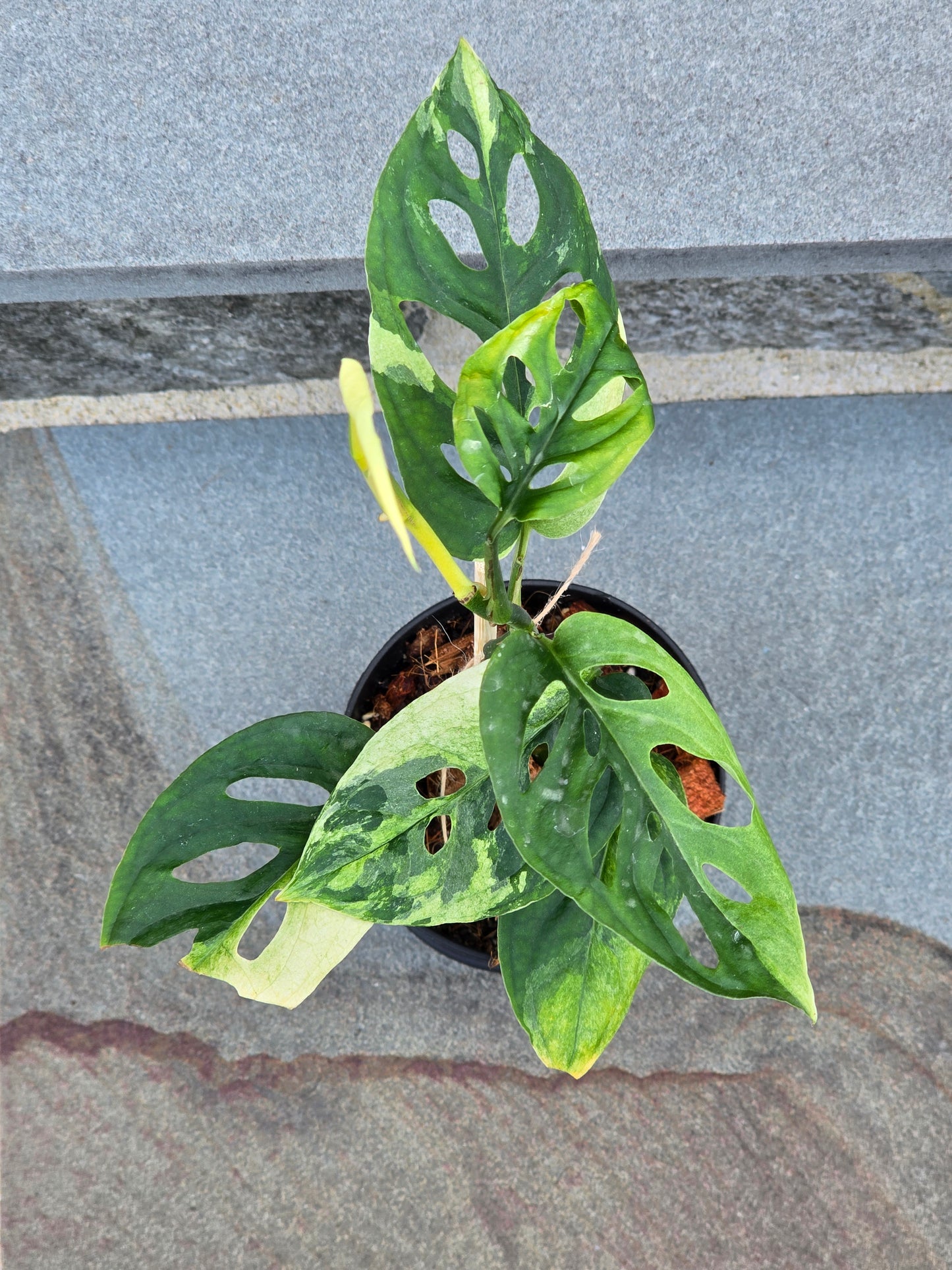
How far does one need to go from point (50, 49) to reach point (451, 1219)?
1.03 metres

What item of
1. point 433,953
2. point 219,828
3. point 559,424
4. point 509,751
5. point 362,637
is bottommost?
point 433,953

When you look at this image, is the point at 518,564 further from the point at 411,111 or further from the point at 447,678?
the point at 411,111

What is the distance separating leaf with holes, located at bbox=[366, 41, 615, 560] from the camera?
0.41 m

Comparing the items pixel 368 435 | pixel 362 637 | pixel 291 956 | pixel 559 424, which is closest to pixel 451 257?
pixel 559 424

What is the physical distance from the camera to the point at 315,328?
0.80 meters

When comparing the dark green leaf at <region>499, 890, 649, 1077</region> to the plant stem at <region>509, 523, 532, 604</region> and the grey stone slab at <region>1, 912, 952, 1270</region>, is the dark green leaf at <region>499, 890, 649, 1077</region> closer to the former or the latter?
the plant stem at <region>509, 523, 532, 604</region>

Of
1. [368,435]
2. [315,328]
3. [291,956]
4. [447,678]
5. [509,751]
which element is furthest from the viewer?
[315,328]

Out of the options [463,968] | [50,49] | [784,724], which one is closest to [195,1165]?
[463,968]

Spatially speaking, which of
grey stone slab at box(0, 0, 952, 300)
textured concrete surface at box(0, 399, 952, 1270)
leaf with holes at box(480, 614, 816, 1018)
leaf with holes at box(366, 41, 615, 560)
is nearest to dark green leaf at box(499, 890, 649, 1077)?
leaf with holes at box(480, 614, 816, 1018)

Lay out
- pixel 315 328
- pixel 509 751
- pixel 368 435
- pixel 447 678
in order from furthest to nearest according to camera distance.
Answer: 1. pixel 315 328
2. pixel 447 678
3. pixel 509 751
4. pixel 368 435

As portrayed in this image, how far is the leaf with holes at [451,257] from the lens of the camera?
1.35 feet

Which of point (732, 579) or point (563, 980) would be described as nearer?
point (563, 980)

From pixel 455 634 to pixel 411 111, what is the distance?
384 mm

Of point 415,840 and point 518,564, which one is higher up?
point 518,564
